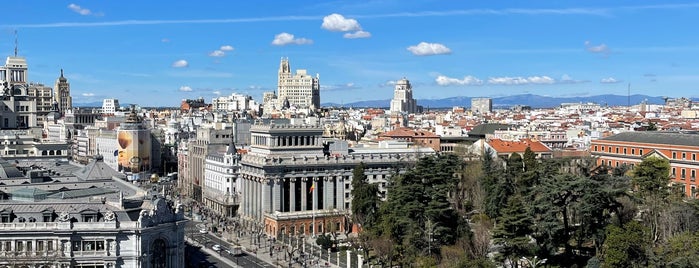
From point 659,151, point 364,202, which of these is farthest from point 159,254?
point 659,151

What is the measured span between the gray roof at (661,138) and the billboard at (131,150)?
7889cm

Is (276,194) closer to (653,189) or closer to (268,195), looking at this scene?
(268,195)

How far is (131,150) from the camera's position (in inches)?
5694

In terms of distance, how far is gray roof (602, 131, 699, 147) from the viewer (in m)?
97.0

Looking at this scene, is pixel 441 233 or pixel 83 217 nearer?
pixel 83 217

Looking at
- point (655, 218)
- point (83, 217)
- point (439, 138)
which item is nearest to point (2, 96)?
point (439, 138)

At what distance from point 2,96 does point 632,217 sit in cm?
15079

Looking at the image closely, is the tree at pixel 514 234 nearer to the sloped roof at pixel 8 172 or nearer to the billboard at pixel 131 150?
the sloped roof at pixel 8 172

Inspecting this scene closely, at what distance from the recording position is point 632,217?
70.4 meters

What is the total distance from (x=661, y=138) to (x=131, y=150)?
8726cm

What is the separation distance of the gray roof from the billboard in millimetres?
78889

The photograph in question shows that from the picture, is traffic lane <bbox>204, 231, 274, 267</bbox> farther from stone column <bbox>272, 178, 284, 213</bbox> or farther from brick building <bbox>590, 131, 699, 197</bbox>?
brick building <bbox>590, 131, 699, 197</bbox>

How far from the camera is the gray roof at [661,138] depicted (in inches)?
3819

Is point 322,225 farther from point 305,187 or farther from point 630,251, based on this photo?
point 630,251
